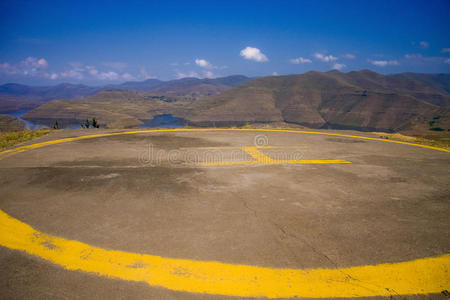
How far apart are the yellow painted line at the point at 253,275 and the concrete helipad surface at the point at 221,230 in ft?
0.03

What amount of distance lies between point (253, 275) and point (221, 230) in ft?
2.56

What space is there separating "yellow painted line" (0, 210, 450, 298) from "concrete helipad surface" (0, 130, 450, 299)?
10 mm

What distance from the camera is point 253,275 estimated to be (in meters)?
2.20

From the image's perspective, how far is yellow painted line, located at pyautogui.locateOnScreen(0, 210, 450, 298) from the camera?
2061 millimetres

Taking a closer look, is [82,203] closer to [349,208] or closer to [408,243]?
[349,208]

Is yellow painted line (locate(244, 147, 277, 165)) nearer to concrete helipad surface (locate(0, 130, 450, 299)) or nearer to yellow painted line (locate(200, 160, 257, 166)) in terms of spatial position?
yellow painted line (locate(200, 160, 257, 166))

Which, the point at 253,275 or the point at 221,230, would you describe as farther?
the point at 221,230

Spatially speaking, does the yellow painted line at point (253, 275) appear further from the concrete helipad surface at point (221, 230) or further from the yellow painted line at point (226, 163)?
the yellow painted line at point (226, 163)

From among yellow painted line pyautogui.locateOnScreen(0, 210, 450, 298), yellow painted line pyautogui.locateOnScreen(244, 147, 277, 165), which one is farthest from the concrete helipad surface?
yellow painted line pyautogui.locateOnScreen(244, 147, 277, 165)

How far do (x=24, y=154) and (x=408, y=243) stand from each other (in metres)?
Result: 8.34

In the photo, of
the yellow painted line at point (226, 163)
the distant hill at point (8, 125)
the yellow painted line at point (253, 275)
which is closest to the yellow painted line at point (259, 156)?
the yellow painted line at point (226, 163)

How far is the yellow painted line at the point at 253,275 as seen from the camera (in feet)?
6.76

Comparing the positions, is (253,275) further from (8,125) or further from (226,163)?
(8,125)

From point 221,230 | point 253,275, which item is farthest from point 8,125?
point 253,275
